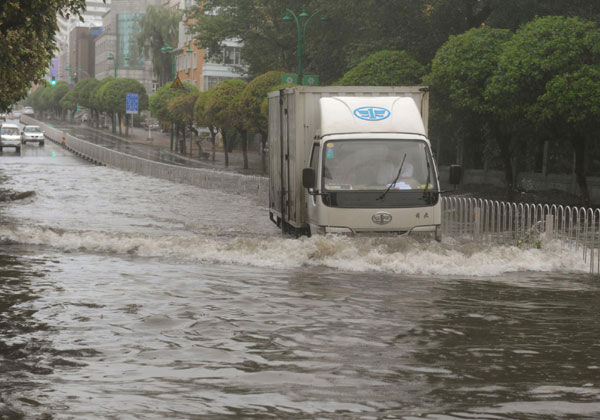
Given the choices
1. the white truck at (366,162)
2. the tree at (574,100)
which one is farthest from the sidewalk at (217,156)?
the white truck at (366,162)

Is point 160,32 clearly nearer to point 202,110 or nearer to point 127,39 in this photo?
point 202,110

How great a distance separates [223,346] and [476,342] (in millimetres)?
2428

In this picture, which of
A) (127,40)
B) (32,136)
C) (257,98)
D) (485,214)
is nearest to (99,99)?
(32,136)

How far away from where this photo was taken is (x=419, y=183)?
15.1 m

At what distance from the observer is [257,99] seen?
176 ft

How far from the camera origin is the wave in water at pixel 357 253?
14828 mm

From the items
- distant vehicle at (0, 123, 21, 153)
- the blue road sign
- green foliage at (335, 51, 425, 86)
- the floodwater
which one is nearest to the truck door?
the floodwater

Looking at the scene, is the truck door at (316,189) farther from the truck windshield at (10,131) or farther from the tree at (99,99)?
the tree at (99,99)

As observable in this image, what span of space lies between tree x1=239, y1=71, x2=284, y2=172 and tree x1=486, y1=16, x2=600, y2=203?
941 inches

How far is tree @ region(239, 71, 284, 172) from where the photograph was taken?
5319 centimetres

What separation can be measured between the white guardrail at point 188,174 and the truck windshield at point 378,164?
52.8 ft

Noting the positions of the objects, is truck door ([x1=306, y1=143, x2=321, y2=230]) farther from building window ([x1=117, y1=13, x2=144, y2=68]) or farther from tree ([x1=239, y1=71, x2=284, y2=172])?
building window ([x1=117, y1=13, x2=144, y2=68])

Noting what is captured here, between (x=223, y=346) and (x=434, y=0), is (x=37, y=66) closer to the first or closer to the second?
(x=223, y=346)

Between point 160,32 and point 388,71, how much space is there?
3319 inches
